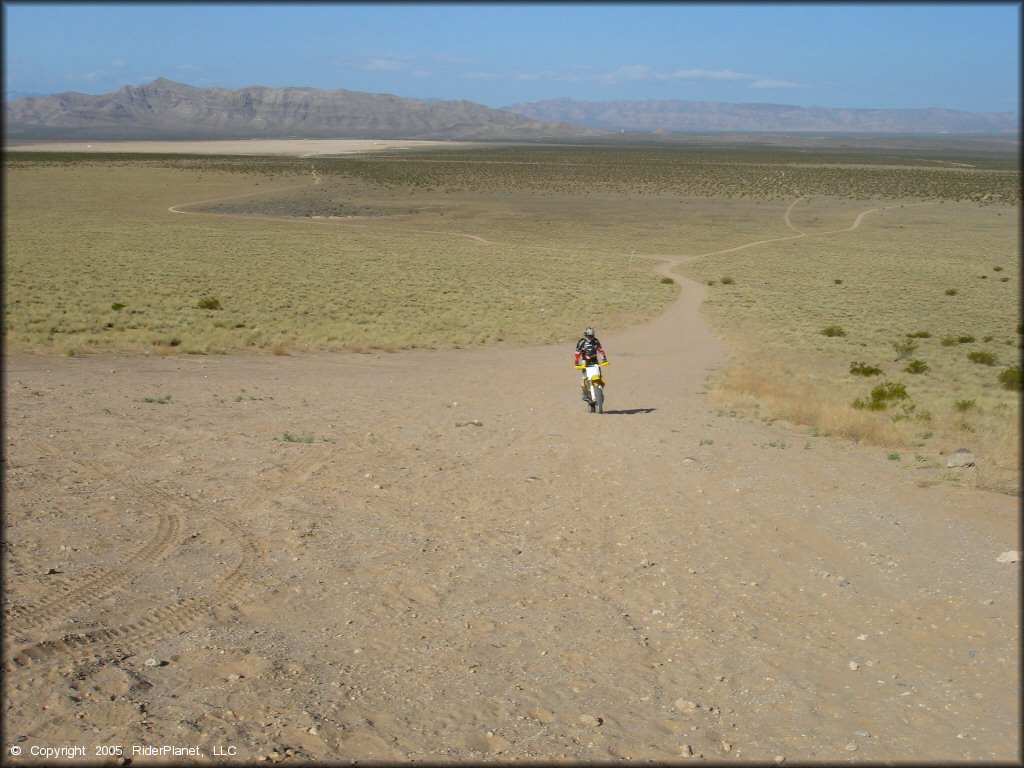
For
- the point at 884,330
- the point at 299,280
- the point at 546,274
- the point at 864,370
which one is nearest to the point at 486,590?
the point at 864,370

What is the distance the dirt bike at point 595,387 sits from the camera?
51.8 feet

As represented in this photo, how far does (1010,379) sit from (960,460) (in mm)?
9575

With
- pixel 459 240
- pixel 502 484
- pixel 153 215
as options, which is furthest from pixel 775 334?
pixel 153 215

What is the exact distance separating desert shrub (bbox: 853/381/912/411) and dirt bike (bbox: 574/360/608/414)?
5172mm

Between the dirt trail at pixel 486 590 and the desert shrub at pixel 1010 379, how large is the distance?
27.6ft

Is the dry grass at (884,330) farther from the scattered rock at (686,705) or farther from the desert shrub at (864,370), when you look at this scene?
the scattered rock at (686,705)

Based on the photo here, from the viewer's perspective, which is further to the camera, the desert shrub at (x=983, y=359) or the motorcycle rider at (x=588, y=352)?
the desert shrub at (x=983, y=359)

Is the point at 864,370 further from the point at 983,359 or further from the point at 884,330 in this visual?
the point at 884,330

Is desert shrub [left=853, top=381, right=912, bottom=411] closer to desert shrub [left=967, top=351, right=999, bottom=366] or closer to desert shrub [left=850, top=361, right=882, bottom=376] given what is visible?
desert shrub [left=850, top=361, right=882, bottom=376]

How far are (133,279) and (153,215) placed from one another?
3123 cm

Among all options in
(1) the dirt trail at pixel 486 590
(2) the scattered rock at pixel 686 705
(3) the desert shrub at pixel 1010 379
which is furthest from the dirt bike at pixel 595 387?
(3) the desert shrub at pixel 1010 379

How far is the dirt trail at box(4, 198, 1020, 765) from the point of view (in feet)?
19.8

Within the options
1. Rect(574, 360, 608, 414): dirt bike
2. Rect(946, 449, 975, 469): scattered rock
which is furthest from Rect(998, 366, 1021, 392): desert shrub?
Rect(574, 360, 608, 414): dirt bike

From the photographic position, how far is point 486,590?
8.41 meters
